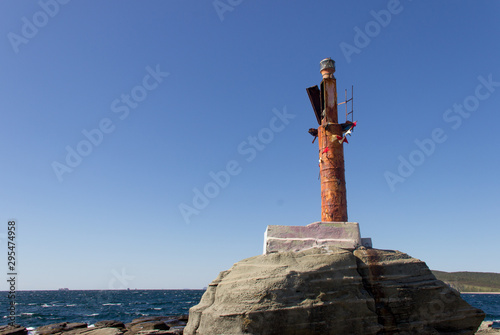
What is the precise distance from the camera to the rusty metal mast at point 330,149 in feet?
36.7

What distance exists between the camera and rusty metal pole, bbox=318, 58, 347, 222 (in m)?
11.2

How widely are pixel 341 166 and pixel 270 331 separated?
5706 millimetres

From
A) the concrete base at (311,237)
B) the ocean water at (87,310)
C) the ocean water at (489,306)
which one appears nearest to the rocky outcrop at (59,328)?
the ocean water at (87,310)

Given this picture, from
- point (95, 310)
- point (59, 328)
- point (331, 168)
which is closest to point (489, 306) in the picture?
point (95, 310)

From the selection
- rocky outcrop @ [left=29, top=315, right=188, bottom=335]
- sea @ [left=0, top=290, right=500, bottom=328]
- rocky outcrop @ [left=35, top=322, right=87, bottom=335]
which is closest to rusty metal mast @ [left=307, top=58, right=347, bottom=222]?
rocky outcrop @ [left=29, top=315, right=188, bottom=335]

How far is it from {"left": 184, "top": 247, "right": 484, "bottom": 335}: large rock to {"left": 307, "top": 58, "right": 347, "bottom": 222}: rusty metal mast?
2359 mm

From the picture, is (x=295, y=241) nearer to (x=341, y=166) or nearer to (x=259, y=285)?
(x=259, y=285)

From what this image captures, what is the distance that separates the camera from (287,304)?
7.60 metres

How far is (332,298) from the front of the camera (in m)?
7.87

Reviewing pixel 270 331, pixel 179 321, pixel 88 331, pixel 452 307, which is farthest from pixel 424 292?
pixel 179 321

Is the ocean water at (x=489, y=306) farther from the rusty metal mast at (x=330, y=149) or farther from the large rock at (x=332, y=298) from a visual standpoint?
the large rock at (x=332, y=298)

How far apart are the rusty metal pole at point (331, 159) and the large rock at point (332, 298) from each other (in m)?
2.33

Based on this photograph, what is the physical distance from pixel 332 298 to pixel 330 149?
4979mm

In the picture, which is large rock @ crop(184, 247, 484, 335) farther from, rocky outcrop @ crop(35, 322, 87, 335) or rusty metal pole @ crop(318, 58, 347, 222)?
rocky outcrop @ crop(35, 322, 87, 335)
